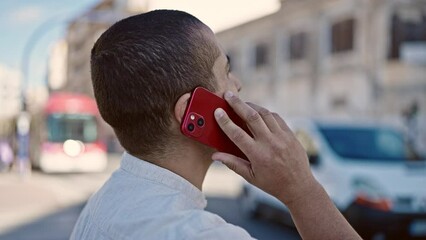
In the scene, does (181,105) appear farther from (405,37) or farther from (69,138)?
(405,37)

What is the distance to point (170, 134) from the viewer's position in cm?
126

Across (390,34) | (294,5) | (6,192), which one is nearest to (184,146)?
(6,192)

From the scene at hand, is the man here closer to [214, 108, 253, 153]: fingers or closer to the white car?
[214, 108, 253, 153]: fingers

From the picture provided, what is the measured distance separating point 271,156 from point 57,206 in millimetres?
12831

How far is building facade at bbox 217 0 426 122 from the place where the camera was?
27656 mm

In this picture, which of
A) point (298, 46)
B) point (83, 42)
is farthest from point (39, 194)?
point (83, 42)

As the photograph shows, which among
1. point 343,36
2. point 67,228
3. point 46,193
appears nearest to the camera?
point 67,228

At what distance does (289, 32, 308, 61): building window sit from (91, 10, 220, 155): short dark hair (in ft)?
114

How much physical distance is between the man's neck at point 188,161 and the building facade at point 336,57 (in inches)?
1068

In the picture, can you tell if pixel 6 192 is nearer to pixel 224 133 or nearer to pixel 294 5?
pixel 224 133

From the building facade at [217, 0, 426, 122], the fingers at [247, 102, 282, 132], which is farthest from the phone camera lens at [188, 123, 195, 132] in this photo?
the building facade at [217, 0, 426, 122]

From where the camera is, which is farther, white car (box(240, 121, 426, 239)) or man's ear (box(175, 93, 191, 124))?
white car (box(240, 121, 426, 239))

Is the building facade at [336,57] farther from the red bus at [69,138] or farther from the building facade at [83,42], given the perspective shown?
the building facade at [83,42]

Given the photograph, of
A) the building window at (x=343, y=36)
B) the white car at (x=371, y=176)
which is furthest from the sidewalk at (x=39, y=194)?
the building window at (x=343, y=36)
